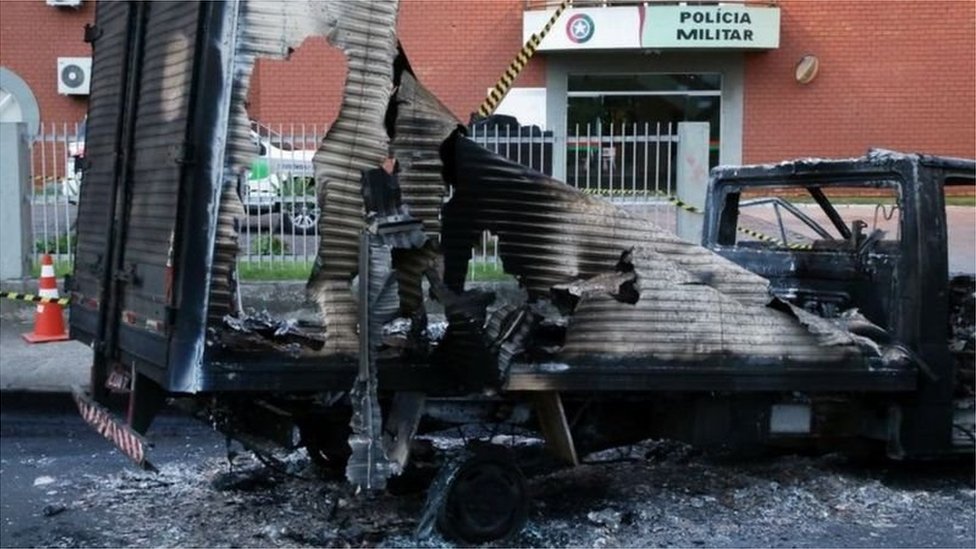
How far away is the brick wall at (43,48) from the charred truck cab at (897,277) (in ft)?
68.1

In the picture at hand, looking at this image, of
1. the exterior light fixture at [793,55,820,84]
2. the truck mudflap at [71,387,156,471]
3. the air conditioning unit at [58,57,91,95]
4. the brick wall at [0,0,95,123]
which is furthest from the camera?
the brick wall at [0,0,95,123]

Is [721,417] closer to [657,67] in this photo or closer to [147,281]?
[147,281]

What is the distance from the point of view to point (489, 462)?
553cm

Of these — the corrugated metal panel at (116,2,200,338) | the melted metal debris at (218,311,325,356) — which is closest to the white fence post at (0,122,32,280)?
the melted metal debris at (218,311,325,356)

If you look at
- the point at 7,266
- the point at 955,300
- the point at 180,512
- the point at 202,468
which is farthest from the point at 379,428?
the point at 7,266

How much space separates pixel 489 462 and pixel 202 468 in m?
2.23

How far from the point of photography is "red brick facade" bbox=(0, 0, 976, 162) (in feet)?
71.7

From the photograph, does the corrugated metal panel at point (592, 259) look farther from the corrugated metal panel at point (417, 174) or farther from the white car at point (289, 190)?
the white car at point (289, 190)

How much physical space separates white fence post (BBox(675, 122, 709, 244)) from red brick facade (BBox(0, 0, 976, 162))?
38.1 feet

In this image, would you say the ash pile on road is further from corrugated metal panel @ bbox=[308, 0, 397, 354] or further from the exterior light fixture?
the exterior light fixture

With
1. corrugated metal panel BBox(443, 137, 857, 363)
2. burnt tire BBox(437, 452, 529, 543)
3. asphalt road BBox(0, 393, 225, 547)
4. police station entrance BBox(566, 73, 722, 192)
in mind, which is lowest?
asphalt road BBox(0, 393, 225, 547)

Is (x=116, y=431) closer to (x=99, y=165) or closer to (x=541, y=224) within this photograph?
(x=99, y=165)

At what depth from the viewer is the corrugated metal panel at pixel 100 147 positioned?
5684mm

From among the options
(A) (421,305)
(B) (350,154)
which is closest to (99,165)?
(B) (350,154)
